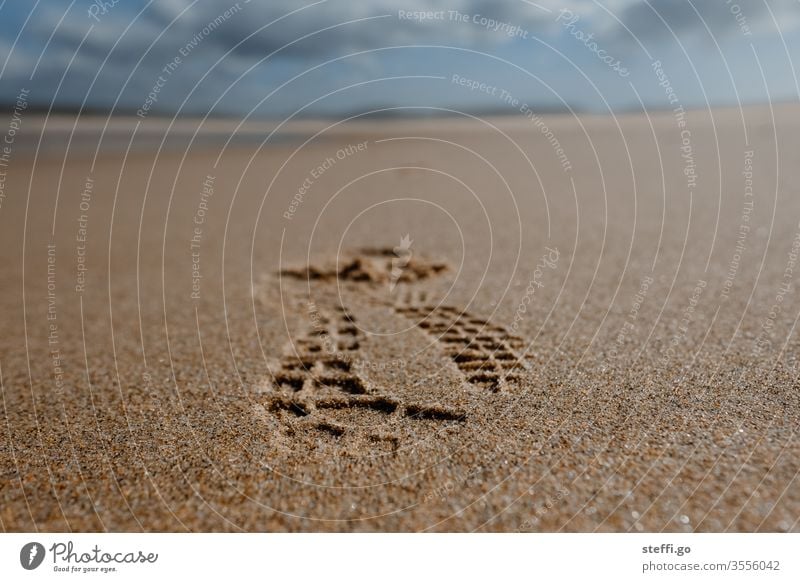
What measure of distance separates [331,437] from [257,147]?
1354 cm

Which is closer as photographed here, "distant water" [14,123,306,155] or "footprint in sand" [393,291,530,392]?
"footprint in sand" [393,291,530,392]

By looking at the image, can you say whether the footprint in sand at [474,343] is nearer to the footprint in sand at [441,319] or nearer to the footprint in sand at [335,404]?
the footprint in sand at [441,319]

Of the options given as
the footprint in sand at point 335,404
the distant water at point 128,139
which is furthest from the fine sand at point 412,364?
the distant water at point 128,139

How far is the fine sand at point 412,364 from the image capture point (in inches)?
88.1

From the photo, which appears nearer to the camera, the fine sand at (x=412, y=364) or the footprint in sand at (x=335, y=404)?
the fine sand at (x=412, y=364)

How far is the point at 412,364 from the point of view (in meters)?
3.25

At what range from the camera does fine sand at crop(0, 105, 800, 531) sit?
7.34 feet
